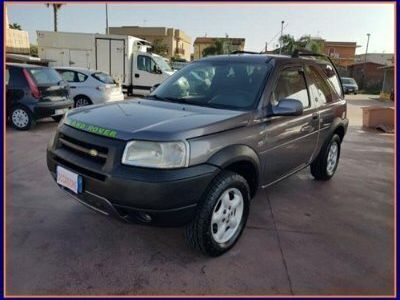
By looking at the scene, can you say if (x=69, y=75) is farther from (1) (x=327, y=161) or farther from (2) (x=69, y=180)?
(2) (x=69, y=180)

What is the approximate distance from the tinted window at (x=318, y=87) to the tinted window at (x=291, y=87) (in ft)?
0.72

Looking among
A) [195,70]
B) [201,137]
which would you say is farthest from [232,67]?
[201,137]

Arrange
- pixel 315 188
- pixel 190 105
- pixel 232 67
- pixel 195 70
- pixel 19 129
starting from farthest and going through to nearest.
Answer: pixel 19 129, pixel 315 188, pixel 195 70, pixel 232 67, pixel 190 105

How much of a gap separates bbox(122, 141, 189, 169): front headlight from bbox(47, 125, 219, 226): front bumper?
5cm

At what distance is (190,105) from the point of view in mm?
3619

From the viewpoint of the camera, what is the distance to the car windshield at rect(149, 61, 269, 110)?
3.63 metres

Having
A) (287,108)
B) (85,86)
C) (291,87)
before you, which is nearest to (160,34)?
(85,86)

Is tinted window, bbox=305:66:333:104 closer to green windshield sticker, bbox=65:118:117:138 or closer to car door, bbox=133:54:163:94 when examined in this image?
green windshield sticker, bbox=65:118:117:138

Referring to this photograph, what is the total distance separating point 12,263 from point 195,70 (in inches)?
109

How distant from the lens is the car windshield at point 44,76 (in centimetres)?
838

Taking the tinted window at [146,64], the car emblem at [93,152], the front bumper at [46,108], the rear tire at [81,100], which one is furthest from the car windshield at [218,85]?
the tinted window at [146,64]

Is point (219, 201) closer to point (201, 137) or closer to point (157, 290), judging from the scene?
point (201, 137)

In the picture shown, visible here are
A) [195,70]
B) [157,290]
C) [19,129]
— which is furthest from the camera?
[19,129]

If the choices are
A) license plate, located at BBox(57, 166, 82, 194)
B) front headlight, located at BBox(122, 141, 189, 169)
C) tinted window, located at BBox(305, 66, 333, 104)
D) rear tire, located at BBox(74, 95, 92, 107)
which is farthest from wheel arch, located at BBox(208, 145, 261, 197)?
rear tire, located at BBox(74, 95, 92, 107)
